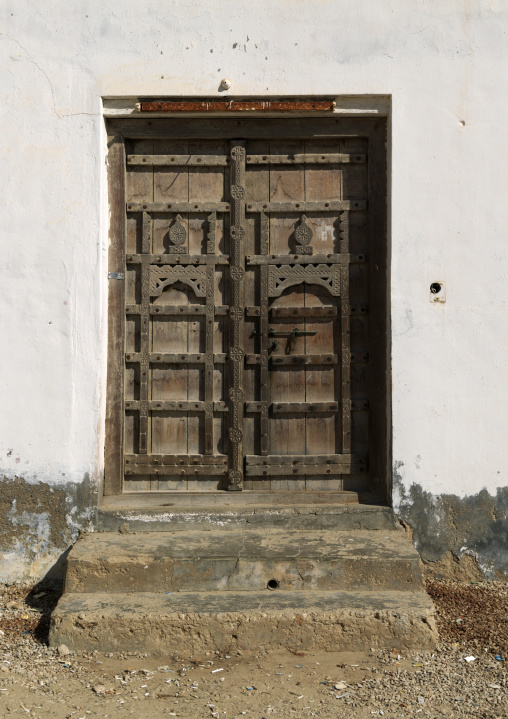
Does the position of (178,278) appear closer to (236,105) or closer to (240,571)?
(236,105)

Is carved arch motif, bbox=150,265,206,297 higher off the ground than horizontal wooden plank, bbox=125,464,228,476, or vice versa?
carved arch motif, bbox=150,265,206,297

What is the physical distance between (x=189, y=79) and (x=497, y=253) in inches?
83.3

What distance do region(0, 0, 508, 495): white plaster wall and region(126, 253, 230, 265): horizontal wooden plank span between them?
0.94ft

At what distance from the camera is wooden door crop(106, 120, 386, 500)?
4445 mm

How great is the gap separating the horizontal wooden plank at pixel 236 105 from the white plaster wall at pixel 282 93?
0.07 m

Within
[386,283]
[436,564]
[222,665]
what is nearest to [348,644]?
[222,665]

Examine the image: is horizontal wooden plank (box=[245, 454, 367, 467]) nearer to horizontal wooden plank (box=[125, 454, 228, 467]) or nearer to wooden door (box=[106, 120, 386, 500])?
wooden door (box=[106, 120, 386, 500])

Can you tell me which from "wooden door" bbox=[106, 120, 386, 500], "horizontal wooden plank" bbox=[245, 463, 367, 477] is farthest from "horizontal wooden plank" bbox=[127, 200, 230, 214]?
"horizontal wooden plank" bbox=[245, 463, 367, 477]

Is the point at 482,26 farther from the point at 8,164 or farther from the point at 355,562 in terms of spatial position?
the point at 355,562

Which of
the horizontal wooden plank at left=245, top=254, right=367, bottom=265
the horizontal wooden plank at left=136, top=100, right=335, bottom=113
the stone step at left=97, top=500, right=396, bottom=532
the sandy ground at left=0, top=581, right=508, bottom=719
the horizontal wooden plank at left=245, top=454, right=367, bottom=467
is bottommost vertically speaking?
the sandy ground at left=0, top=581, right=508, bottom=719

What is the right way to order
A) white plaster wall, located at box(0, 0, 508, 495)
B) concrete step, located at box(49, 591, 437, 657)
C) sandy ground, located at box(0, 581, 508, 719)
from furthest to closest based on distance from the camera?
white plaster wall, located at box(0, 0, 508, 495)
concrete step, located at box(49, 591, 437, 657)
sandy ground, located at box(0, 581, 508, 719)

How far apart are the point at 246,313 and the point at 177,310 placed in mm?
437

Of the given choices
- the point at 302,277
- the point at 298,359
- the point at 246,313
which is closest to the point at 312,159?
the point at 302,277

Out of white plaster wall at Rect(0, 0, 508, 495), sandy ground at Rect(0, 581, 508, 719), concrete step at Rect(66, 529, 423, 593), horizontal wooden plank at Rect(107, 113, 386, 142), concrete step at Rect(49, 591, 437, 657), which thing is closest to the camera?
sandy ground at Rect(0, 581, 508, 719)
